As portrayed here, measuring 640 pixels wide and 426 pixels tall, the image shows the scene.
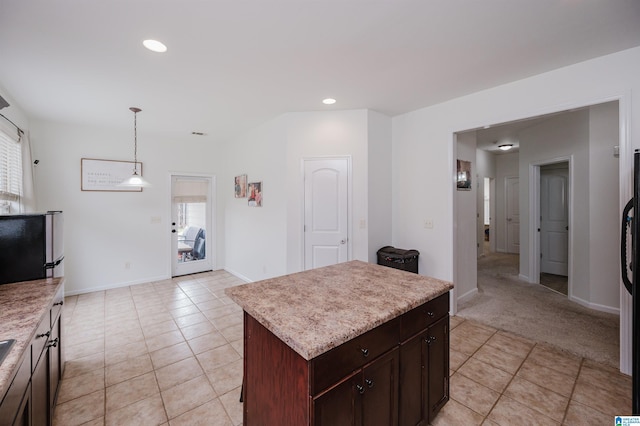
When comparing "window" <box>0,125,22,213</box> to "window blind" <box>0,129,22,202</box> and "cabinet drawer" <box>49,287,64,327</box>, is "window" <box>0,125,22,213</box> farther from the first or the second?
"cabinet drawer" <box>49,287,64,327</box>

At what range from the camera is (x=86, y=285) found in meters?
4.41

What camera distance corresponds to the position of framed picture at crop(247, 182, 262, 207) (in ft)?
14.6

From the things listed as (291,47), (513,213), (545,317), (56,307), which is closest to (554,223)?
(513,213)

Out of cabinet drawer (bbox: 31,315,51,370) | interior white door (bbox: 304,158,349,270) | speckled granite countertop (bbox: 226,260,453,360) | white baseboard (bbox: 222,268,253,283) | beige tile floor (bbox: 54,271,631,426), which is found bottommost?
beige tile floor (bbox: 54,271,631,426)

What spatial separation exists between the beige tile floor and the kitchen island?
55cm

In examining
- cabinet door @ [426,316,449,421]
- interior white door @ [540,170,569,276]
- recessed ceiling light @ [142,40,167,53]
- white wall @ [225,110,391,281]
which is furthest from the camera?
interior white door @ [540,170,569,276]

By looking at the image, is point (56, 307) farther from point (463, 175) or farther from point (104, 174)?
point (463, 175)

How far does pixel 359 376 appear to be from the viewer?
124 centimetres

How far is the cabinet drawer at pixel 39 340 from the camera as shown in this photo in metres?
1.33

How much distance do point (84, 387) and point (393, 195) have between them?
12.7ft

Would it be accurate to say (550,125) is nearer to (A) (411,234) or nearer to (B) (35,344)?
(A) (411,234)

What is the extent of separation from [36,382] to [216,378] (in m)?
1.20

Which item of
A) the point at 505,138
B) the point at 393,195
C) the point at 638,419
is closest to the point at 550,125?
the point at 505,138

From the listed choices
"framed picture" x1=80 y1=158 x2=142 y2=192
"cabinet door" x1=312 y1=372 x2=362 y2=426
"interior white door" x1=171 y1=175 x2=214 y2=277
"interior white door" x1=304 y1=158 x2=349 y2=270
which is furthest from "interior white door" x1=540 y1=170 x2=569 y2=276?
"framed picture" x1=80 y1=158 x2=142 y2=192
